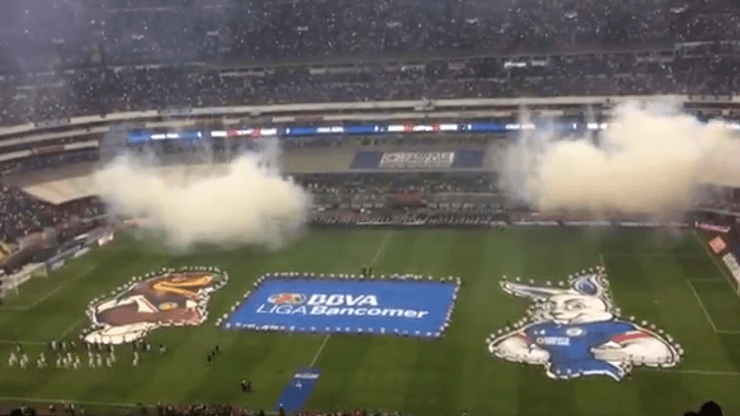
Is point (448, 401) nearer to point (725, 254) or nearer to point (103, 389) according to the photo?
point (103, 389)

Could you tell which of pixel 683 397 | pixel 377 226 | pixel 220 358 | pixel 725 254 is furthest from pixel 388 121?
pixel 683 397

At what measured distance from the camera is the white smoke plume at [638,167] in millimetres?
48031

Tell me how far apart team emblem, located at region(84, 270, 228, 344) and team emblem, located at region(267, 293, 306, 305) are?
3328mm

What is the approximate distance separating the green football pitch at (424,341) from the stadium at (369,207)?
15cm

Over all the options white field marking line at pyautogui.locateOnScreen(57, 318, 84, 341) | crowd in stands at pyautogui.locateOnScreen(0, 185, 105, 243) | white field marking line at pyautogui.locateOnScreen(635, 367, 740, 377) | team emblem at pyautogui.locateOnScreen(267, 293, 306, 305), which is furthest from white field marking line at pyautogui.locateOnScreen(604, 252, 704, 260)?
crowd in stands at pyautogui.locateOnScreen(0, 185, 105, 243)

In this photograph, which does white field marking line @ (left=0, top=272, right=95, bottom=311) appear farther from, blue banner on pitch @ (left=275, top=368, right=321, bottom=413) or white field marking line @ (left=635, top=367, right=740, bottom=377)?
white field marking line @ (left=635, top=367, right=740, bottom=377)

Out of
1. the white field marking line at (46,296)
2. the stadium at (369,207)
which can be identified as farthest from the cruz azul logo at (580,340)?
the white field marking line at (46,296)

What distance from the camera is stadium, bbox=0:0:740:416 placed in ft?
102

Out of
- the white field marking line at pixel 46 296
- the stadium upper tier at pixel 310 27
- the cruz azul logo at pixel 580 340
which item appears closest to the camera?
the cruz azul logo at pixel 580 340

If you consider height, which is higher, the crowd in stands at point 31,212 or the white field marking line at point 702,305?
the crowd in stands at point 31,212

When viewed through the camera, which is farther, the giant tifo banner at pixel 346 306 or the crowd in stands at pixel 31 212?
the crowd in stands at pixel 31 212

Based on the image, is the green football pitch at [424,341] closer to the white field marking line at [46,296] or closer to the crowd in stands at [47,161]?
the white field marking line at [46,296]

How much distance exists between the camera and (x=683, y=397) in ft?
92.0

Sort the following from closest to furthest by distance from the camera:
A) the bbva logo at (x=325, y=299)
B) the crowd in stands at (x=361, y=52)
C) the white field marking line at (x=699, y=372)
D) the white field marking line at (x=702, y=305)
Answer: the white field marking line at (x=699, y=372) → the white field marking line at (x=702, y=305) → the bbva logo at (x=325, y=299) → the crowd in stands at (x=361, y=52)
